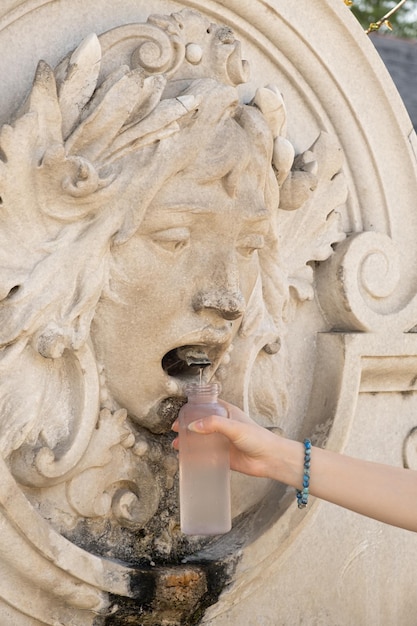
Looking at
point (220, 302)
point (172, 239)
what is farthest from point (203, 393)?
point (172, 239)

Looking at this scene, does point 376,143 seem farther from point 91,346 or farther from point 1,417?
point 1,417

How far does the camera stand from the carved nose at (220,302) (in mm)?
1934

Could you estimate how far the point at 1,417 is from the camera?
70.7 inches

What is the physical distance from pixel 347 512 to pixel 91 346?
90 centimetres

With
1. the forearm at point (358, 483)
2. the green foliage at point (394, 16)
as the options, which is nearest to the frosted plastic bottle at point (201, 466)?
the forearm at point (358, 483)

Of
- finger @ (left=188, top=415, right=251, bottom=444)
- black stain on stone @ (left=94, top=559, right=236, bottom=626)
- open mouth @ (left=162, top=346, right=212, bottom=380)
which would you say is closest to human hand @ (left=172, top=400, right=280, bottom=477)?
finger @ (left=188, top=415, right=251, bottom=444)

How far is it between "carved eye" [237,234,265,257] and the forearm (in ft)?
1.36

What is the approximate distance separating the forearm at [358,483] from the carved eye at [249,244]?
1.36 feet

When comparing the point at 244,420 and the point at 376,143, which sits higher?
the point at 376,143

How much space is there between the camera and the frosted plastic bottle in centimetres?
183

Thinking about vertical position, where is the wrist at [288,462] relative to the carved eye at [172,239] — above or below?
below

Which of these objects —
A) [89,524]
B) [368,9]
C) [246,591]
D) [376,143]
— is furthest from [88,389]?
[368,9]

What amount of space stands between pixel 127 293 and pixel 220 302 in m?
0.18

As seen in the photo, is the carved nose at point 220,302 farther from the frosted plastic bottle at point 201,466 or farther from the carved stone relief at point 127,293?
the frosted plastic bottle at point 201,466
